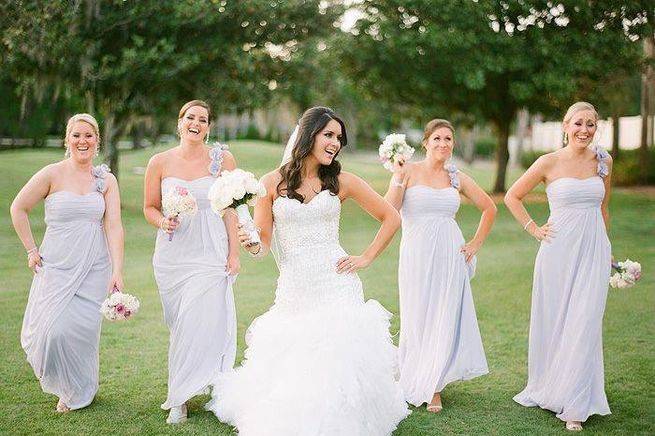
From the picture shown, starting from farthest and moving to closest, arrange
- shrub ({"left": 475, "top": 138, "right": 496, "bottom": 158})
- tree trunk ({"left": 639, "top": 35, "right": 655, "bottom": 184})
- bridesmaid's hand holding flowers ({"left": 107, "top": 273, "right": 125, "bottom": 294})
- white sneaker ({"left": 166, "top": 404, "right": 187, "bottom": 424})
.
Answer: shrub ({"left": 475, "top": 138, "right": 496, "bottom": 158}) → tree trunk ({"left": 639, "top": 35, "right": 655, "bottom": 184}) → bridesmaid's hand holding flowers ({"left": 107, "top": 273, "right": 125, "bottom": 294}) → white sneaker ({"left": 166, "top": 404, "right": 187, "bottom": 424})

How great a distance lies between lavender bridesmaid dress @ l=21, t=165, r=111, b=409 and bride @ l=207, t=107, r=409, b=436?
151cm

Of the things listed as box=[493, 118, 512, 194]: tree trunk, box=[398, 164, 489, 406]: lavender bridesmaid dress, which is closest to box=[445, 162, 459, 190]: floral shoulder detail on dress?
box=[398, 164, 489, 406]: lavender bridesmaid dress

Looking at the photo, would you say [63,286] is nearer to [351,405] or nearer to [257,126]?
[351,405]

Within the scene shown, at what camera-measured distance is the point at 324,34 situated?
71.4 feet

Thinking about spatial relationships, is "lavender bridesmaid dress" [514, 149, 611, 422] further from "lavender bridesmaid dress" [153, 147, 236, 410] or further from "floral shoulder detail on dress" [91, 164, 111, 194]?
"floral shoulder detail on dress" [91, 164, 111, 194]

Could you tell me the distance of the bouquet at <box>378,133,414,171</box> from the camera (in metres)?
6.42

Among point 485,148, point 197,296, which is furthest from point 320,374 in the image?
point 485,148

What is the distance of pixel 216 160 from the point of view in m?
5.79

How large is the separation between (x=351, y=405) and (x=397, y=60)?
19740 mm

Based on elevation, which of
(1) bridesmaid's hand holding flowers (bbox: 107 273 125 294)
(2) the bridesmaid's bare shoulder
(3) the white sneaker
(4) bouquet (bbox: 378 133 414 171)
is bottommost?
(3) the white sneaker

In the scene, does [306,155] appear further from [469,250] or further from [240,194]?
[469,250]

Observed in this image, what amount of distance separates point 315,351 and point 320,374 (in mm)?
151

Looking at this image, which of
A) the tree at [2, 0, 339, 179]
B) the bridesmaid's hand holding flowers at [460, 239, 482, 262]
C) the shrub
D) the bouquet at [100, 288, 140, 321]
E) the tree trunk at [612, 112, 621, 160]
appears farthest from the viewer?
the shrub

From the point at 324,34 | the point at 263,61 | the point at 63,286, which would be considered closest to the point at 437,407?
the point at 63,286
